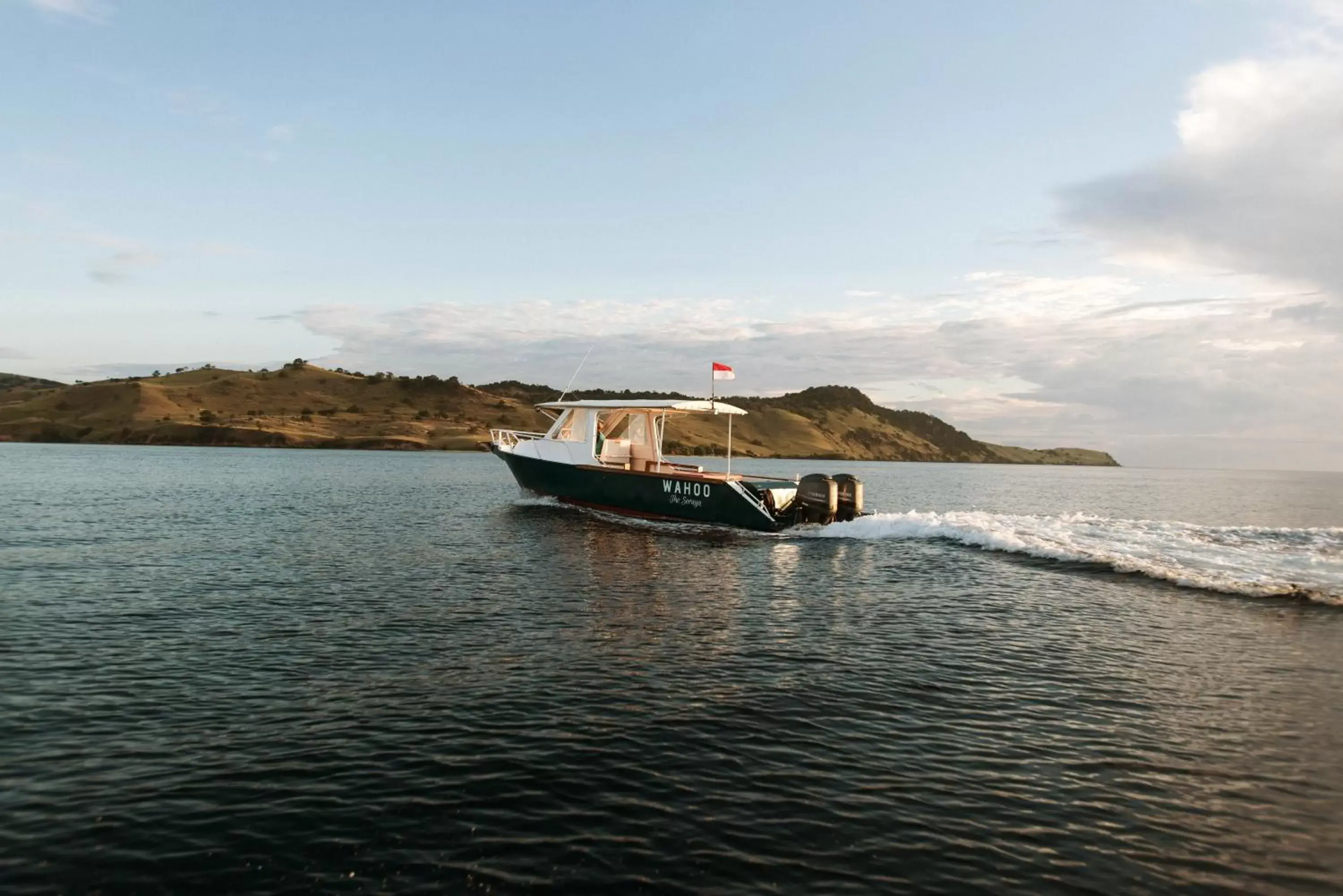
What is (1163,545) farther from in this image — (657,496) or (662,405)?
(662,405)

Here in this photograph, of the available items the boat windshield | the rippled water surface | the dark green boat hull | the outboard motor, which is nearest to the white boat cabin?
the boat windshield

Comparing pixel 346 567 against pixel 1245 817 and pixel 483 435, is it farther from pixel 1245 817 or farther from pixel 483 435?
pixel 483 435

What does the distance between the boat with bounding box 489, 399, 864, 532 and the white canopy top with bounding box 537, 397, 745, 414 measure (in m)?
0.07

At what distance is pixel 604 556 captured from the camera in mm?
27000

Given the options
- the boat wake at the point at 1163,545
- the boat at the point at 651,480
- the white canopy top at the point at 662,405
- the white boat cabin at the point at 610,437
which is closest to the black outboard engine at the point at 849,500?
the boat at the point at 651,480

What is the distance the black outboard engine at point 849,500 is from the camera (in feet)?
118

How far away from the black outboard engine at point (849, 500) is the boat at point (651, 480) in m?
0.05

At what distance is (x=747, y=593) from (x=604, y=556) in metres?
7.25

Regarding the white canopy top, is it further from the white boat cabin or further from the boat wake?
the boat wake

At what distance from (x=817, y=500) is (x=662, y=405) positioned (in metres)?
8.44

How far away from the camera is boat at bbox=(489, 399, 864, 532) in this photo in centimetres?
3501

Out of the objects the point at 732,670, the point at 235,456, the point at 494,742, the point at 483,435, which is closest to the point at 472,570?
the point at 732,670

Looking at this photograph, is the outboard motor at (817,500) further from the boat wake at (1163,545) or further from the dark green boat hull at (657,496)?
the dark green boat hull at (657,496)

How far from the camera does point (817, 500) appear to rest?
35.2 meters
